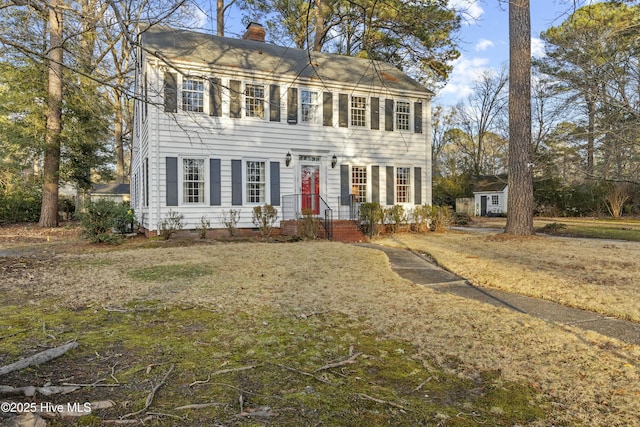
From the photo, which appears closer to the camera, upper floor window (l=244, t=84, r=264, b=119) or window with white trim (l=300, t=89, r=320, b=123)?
upper floor window (l=244, t=84, r=264, b=119)

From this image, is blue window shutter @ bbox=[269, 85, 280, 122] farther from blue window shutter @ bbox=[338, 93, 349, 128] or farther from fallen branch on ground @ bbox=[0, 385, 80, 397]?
fallen branch on ground @ bbox=[0, 385, 80, 397]

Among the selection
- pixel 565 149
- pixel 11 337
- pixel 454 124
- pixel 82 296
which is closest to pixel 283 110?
pixel 565 149

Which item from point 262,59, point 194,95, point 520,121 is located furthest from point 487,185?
point 194,95

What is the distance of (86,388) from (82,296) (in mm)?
2975

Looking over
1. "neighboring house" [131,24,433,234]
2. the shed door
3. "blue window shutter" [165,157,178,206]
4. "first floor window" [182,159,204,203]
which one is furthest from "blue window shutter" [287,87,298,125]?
the shed door

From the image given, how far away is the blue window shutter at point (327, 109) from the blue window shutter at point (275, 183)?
255 cm

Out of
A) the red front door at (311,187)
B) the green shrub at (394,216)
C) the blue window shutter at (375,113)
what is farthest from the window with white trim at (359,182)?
the blue window shutter at (375,113)

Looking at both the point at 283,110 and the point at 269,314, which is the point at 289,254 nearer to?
the point at 269,314

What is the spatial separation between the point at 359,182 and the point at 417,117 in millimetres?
3789

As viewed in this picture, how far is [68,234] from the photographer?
14492 mm

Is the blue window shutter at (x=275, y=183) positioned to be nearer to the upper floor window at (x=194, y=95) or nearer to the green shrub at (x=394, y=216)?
the upper floor window at (x=194, y=95)

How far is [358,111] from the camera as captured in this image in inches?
613

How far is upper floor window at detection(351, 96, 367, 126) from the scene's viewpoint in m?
15.5

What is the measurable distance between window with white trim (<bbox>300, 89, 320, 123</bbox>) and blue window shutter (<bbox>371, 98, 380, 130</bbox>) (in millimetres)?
2273
